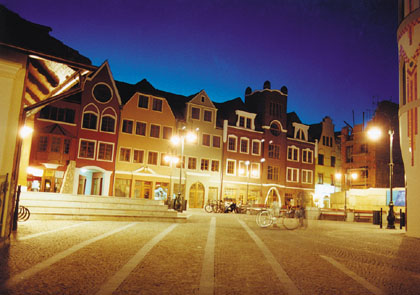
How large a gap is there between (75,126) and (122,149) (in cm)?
507

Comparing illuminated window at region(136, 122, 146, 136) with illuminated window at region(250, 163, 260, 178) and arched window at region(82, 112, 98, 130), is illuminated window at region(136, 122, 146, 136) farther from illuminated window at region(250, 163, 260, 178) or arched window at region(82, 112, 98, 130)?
illuminated window at region(250, 163, 260, 178)

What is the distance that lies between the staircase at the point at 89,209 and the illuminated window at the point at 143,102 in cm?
2098

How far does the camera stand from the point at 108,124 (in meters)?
38.1

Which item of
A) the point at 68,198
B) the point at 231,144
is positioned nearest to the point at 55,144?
the point at 68,198

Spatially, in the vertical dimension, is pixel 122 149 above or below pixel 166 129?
below

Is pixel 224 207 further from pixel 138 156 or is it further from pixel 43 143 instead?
pixel 43 143

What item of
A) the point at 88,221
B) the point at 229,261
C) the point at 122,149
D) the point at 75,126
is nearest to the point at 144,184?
the point at 122,149

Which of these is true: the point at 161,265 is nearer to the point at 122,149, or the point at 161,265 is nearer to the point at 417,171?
the point at 417,171

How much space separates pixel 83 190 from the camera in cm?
3741

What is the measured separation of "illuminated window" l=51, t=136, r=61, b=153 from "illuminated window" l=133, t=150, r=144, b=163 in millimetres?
7440

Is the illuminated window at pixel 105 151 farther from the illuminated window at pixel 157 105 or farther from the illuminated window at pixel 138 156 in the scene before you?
the illuminated window at pixel 157 105

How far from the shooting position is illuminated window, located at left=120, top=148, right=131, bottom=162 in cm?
3859

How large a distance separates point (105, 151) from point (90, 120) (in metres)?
3.28

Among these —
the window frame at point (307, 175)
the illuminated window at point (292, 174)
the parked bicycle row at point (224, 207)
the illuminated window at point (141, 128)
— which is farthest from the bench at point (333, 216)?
the illuminated window at point (141, 128)
